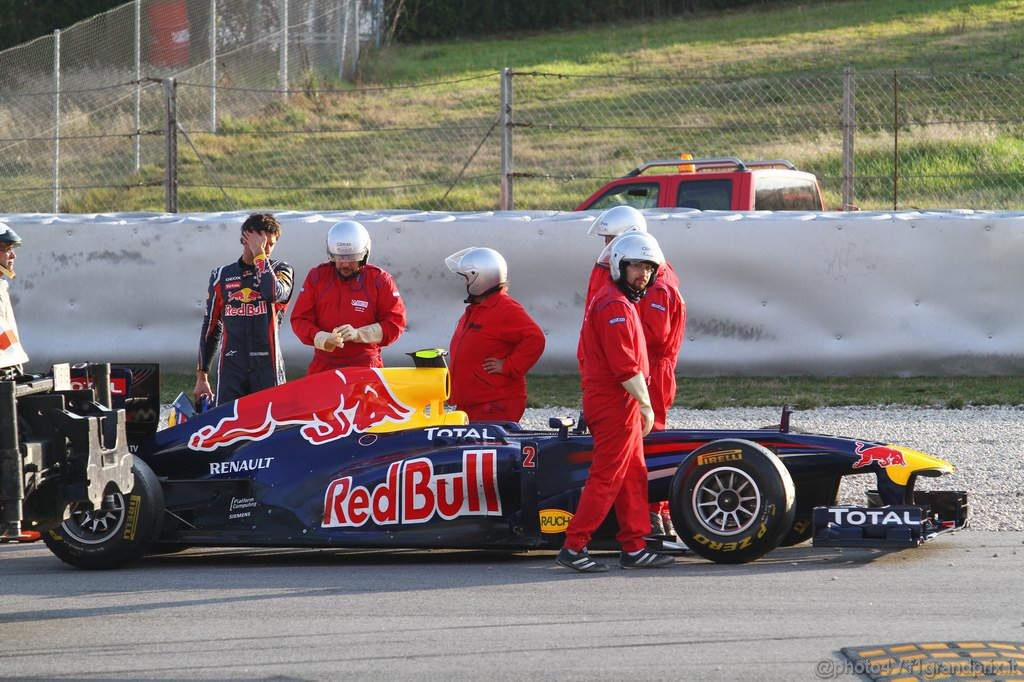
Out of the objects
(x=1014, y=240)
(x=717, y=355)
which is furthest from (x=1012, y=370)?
(x=717, y=355)

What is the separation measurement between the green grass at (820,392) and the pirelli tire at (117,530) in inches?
202

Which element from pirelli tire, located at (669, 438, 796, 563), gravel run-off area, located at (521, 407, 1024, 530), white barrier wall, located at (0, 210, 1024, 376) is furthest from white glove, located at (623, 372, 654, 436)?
white barrier wall, located at (0, 210, 1024, 376)

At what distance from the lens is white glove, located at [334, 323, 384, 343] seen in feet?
27.2

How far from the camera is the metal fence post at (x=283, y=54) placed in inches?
836

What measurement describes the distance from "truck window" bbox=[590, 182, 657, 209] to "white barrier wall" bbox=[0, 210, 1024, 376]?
Result: 0.99m

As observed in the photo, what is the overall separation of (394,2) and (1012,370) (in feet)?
84.6

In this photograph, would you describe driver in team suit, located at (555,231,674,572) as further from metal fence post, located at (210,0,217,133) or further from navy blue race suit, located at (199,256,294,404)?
metal fence post, located at (210,0,217,133)

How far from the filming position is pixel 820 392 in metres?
11.9

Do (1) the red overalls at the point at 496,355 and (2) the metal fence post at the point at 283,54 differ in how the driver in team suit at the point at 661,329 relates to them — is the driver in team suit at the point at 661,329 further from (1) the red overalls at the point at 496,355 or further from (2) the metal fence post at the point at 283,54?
(2) the metal fence post at the point at 283,54

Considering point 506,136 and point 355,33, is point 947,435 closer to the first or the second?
point 506,136

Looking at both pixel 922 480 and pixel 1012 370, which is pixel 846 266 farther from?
pixel 922 480

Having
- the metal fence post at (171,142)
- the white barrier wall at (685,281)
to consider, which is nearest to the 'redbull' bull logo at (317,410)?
the white barrier wall at (685,281)

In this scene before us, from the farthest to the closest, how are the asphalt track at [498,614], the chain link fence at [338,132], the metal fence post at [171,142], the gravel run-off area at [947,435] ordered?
the chain link fence at [338,132], the metal fence post at [171,142], the gravel run-off area at [947,435], the asphalt track at [498,614]

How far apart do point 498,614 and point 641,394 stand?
1357mm
